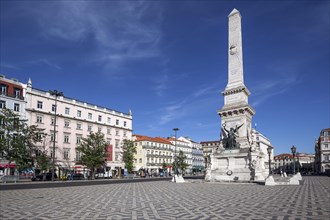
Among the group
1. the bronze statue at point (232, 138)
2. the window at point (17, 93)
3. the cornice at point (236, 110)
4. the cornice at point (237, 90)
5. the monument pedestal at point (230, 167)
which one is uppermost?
the window at point (17, 93)

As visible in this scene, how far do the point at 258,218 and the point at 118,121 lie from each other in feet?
222

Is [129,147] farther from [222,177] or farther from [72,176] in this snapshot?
[222,177]

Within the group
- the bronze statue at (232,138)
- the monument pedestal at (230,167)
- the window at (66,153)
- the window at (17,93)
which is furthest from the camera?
the window at (66,153)

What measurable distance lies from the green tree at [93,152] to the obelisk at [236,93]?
1119 inches

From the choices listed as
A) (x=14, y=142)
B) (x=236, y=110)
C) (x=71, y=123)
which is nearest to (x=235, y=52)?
(x=236, y=110)

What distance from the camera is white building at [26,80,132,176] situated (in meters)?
56.8

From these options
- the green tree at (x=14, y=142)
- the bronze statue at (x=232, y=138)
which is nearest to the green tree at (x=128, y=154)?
the green tree at (x=14, y=142)

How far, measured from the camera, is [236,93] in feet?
121

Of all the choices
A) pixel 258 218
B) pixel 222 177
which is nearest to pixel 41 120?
pixel 222 177

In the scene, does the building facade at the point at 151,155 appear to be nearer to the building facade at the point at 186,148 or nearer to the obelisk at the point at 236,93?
the building facade at the point at 186,148

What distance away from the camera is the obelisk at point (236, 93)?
35.0 meters

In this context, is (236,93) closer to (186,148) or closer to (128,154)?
(128,154)

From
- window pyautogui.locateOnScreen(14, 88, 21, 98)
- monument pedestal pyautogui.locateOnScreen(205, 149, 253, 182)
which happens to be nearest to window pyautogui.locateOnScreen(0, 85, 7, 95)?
window pyautogui.locateOnScreen(14, 88, 21, 98)

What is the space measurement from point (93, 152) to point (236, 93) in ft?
103
